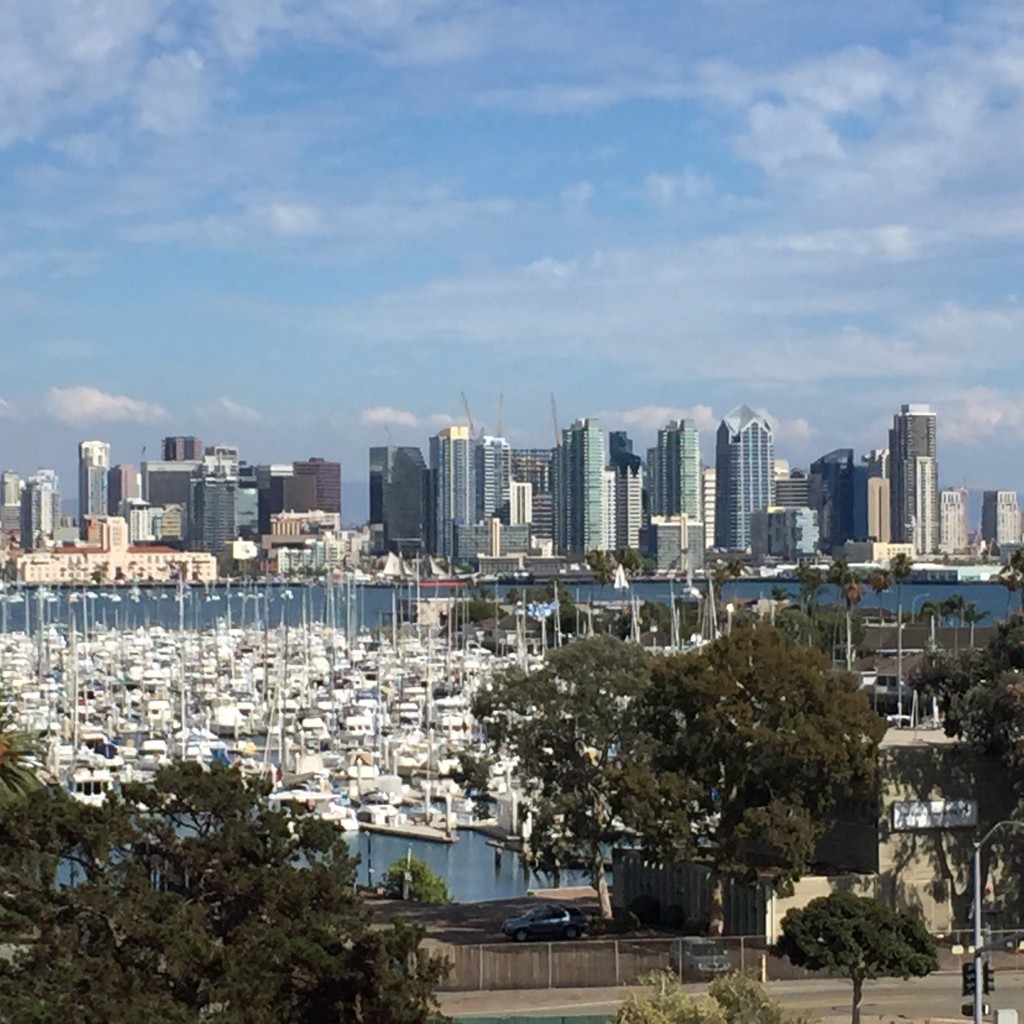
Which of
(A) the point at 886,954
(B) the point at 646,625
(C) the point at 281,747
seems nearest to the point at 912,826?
(A) the point at 886,954

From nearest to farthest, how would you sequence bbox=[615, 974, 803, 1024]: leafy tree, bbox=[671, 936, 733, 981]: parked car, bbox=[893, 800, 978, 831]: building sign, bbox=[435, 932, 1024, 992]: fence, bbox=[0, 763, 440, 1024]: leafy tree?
bbox=[0, 763, 440, 1024]: leafy tree < bbox=[615, 974, 803, 1024]: leafy tree < bbox=[671, 936, 733, 981]: parked car < bbox=[435, 932, 1024, 992]: fence < bbox=[893, 800, 978, 831]: building sign

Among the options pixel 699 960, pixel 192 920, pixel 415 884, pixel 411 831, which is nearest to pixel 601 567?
pixel 411 831

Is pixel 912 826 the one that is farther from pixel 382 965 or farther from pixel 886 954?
pixel 382 965

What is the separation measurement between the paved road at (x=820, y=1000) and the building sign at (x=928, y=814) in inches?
138

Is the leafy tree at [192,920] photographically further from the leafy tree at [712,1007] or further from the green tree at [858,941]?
the green tree at [858,941]

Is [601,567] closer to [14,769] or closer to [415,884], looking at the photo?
[415,884]

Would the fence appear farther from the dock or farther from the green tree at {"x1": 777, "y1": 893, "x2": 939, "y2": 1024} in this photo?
the dock

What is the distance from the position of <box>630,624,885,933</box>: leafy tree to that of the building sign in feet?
4.27

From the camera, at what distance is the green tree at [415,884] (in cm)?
4497

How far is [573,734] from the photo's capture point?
3706cm

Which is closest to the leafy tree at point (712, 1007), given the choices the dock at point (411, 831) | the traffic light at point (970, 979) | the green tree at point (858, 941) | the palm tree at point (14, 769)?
the traffic light at point (970, 979)

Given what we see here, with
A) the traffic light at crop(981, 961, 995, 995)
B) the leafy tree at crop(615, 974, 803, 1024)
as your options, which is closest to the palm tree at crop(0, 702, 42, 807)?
the leafy tree at crop(615, 974, 803, 1024)

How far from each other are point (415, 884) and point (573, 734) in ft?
33.7

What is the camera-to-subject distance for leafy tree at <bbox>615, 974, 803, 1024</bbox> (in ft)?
68.3
